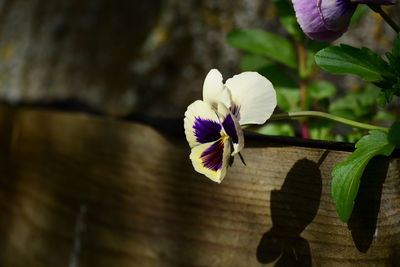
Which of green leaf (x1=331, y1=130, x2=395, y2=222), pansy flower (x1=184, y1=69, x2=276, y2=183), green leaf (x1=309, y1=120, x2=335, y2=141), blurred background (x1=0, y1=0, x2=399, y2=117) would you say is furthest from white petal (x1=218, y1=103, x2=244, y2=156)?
blurred background (x1=0, y1=0, x2=399, y2=117)

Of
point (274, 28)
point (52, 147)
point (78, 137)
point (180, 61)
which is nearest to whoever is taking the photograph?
point (78, 137)

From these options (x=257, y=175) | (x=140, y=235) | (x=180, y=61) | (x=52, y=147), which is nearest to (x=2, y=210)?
(x=52, y=147)

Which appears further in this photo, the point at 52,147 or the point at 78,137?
the point at 52,147

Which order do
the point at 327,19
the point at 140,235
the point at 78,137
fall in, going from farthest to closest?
the point at 78,137, the point at 140,235, the point at 327,19

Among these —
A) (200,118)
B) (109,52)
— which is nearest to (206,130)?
(200,118)

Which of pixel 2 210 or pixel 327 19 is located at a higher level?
pixel 327 19

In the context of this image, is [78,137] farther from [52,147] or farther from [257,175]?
[257,175]
